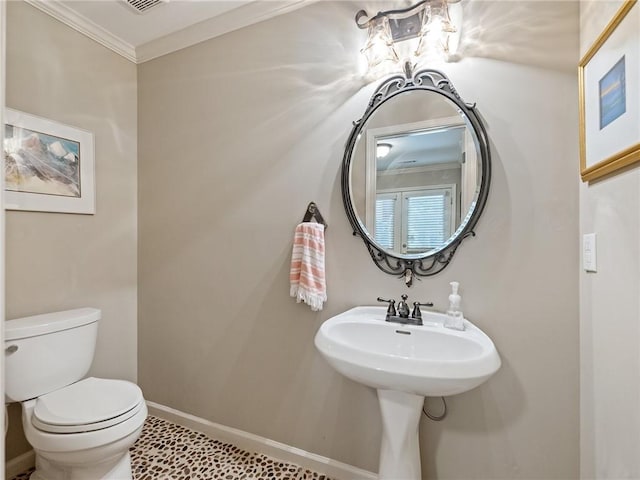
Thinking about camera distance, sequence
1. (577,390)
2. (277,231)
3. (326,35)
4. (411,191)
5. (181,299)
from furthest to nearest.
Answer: (181,299), (277,231), (326,35), (411,191), (577,390)

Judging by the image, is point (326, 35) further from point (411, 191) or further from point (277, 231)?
point (277, 231)

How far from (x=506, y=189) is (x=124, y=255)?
7.53ft

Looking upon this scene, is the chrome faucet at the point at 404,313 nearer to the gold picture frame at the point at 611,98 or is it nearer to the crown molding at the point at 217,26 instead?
the gold picture frame at the point at 611,98

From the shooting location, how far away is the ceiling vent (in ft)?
5.69

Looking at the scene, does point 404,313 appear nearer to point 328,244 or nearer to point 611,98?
point 328,244

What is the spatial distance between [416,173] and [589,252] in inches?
27.5

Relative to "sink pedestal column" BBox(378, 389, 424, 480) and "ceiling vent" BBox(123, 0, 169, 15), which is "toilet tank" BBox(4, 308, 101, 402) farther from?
"ceiling vent" BBox(123, 0, 169, 15)

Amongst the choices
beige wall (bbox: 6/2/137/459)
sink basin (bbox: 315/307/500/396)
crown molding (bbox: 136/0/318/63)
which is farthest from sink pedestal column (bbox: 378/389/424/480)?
crown molding (bbox: 136/0/318/63)

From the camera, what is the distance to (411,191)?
1.44m

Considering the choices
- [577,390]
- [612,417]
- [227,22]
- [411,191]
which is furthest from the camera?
[227,22]

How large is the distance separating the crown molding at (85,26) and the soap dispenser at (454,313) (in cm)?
252

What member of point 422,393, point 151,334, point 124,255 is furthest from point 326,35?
point 151,334

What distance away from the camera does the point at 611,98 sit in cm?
98

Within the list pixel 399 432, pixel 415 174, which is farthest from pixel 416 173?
pixel 399 432
